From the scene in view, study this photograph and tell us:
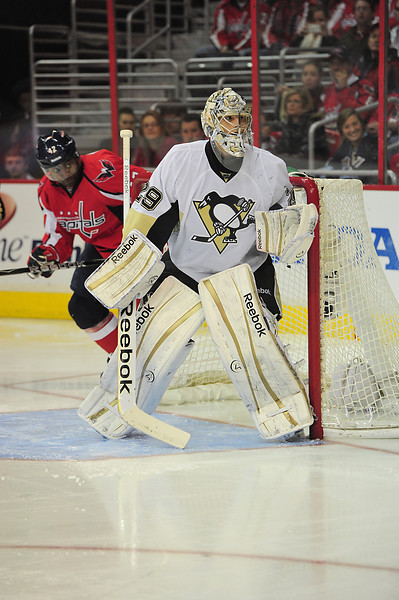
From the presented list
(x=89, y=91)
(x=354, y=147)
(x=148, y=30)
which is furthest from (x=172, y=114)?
(x=354, y=147)

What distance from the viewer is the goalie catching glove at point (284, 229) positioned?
323cm

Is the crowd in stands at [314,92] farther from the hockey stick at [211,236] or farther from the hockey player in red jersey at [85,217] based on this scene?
the hockey stick at [211,236]

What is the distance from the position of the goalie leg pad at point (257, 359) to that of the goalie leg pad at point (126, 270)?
0.74ft

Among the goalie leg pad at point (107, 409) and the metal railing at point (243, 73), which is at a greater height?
the metal railing at point (243, 73)

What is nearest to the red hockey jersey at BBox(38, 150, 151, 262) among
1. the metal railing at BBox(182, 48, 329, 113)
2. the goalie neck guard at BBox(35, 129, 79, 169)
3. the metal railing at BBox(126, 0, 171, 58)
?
the goalie neck guard at BBox(35, 129, 79, 169)

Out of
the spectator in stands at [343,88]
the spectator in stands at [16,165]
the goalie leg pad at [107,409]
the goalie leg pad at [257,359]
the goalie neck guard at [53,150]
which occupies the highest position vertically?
the spectator in stands at [343,88]

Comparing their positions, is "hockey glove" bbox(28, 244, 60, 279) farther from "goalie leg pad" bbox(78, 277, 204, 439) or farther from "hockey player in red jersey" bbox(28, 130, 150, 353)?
"goalie leg pad" bbox(78, 277, 204, 439)

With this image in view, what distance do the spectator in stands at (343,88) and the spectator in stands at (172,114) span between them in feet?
3.23

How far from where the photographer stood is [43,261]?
4051mm

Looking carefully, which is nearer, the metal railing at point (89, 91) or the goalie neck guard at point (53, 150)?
the goalie neck guard at point (53, 150)

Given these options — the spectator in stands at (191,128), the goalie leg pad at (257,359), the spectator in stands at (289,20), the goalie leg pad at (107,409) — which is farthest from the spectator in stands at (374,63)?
the goalie leg pad at (107,409)

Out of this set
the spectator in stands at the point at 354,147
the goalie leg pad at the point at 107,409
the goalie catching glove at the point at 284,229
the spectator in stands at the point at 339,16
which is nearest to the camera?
the goalie catching glove at the point at 284,229

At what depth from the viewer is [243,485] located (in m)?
2.87

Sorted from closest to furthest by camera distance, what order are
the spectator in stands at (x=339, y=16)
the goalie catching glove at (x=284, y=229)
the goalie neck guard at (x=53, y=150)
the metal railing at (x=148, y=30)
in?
the goalie catching glove at (x=284, y=229) → the goalie neck guard at (x=53, y=150) → the spectator in stands at (x=339, y=16) → the metal railing at (x=148, y=30)
